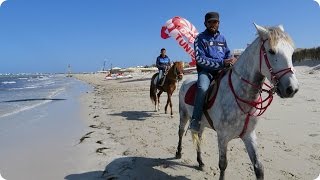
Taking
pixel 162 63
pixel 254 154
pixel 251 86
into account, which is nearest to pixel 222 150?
pixel 254 154

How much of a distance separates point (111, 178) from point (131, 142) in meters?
2.64

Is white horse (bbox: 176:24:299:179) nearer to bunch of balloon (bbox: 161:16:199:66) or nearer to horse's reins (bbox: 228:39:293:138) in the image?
horse's reins (bbox: 228:39:293:138)

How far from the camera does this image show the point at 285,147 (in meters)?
7.10

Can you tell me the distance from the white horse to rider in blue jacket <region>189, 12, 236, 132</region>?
0.25 m

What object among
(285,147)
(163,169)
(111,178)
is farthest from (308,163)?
(111,178)

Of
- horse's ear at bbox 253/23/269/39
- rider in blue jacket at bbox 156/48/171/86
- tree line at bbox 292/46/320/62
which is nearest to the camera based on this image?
horse's ear at bbox 253/23/269/39

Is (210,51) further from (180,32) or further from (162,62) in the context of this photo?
(180,32)

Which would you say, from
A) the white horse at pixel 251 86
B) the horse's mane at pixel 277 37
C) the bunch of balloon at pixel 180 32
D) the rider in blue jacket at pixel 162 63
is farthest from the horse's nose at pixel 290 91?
the bunch of balloon at pixel 180 32

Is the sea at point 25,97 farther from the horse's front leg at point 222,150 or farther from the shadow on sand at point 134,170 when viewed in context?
the horse's front leg at point 222,150

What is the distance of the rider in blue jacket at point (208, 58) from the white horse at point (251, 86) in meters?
0.25

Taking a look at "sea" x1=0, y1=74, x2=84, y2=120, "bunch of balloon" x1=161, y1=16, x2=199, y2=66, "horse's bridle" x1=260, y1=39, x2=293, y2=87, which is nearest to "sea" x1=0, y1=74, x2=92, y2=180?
"sea" x1=0, y1=74, x2=84, y2=120

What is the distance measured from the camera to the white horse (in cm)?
399

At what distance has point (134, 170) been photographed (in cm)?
613

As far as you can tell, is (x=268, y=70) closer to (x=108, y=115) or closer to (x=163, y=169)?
(x=163, y=169)
